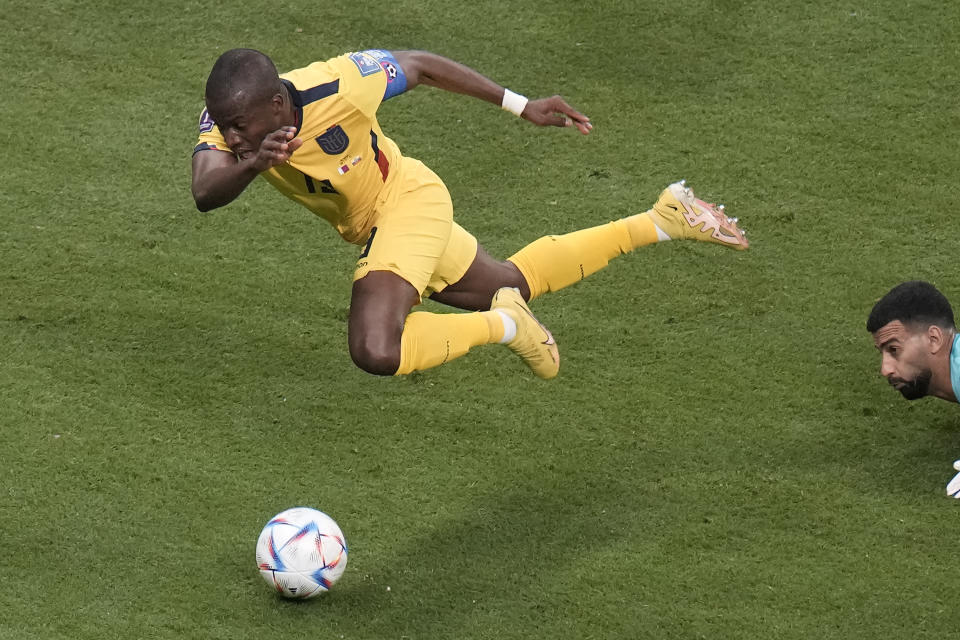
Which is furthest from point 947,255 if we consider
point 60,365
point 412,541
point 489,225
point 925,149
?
point 60,365

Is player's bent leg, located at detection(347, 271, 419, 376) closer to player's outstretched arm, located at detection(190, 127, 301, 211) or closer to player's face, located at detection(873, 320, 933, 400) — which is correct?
player's outstretched arm, located at detection(190, 127, 301, 211)

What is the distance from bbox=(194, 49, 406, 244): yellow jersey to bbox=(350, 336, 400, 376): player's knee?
58cm

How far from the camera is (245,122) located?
14.3 feet

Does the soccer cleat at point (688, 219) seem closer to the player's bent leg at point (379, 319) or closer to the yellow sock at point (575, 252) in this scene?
the yellow sock at point (575, 252)

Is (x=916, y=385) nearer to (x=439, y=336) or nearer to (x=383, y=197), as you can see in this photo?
(x=439, y=336)

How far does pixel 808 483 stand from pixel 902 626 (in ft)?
2.69

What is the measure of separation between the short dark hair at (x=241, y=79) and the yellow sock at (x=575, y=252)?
145 centimetres

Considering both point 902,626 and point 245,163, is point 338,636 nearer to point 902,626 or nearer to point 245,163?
point 245,163

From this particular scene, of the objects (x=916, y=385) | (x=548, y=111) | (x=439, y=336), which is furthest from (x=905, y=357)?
(x=439, y=336)

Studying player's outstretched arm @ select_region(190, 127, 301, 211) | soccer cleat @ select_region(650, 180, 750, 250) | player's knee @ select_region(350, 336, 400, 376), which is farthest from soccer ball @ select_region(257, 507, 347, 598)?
soccer cleat @ select_region(650, 180, 750, 250)

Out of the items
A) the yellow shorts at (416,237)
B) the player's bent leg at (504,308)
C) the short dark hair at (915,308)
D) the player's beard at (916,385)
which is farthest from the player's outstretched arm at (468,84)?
the player's beard at (916,385)

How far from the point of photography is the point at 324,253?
6.48 m

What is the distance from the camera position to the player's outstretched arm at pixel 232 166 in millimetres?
A: 4141

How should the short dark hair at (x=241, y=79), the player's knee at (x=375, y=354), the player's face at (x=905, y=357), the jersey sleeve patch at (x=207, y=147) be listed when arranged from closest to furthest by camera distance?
the short dark hair at (x=241, y=79), the jersey sleeve patch at (x=207, y=147), the player's knee at (x=375, y=354), the player's face at (x=905, y=357)
